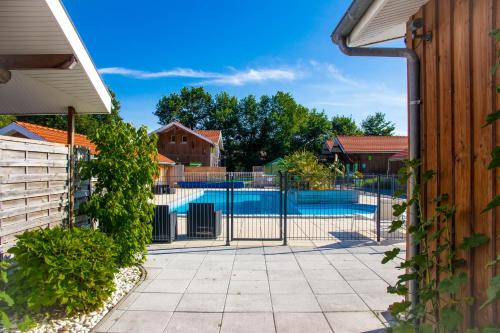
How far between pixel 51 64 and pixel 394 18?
4077 millimetres

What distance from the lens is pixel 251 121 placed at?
50.3m

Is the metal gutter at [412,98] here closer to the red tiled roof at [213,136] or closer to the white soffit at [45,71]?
the white soffit at [45,71]

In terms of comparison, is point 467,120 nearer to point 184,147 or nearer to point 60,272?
point 60,272

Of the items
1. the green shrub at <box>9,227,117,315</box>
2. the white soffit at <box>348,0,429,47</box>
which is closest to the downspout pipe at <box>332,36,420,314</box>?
→ the white soffit at <box>348,0,429,47</box>

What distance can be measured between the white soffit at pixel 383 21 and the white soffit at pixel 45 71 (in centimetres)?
329

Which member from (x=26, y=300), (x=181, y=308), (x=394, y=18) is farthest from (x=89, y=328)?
(x=394, y=18)

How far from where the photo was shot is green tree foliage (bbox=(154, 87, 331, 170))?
48.0 meters

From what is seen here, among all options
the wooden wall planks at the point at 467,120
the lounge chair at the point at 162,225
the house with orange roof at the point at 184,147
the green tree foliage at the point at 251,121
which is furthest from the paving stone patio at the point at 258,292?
the green tree foliage at the point at 251,121

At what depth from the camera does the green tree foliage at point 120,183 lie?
518cm

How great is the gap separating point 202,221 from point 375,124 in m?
52.9

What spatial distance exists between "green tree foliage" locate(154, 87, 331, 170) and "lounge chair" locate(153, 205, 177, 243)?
39.6m

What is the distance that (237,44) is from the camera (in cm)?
1830

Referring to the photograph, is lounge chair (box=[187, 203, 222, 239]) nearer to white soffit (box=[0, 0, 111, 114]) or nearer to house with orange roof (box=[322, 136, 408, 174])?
white soffit (box=[0, 0, 111, 114])

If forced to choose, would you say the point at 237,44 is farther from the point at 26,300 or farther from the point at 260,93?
the point at 260,93
